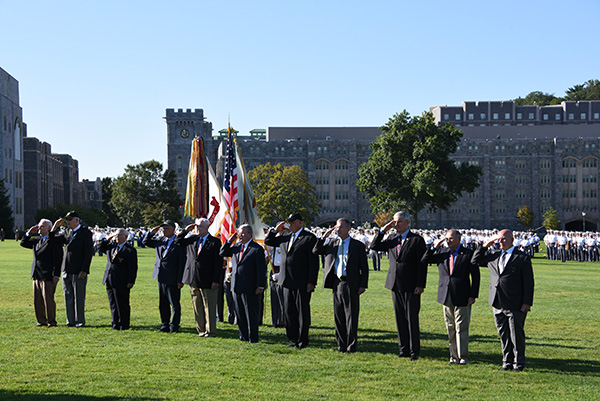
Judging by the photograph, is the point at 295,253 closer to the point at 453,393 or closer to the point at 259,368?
the point at 259,368

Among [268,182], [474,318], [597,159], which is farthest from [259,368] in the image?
[597,159]

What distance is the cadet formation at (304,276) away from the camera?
1030 cm

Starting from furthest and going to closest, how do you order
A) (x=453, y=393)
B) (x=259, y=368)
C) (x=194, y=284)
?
(x=194, y=284)
(x=259, y=368)
(x=453, y=393)

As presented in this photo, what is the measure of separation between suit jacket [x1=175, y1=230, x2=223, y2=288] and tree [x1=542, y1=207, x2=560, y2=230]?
99.7m

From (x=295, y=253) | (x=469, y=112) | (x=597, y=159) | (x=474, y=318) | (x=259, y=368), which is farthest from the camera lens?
(x=469, y=112)

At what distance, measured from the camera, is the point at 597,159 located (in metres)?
115

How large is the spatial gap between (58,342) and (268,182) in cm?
7599

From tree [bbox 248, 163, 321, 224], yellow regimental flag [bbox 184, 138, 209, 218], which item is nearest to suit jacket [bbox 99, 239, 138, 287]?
yellow regimental flag [bbox 184, 138, 209, 218]

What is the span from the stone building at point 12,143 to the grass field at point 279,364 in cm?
8195

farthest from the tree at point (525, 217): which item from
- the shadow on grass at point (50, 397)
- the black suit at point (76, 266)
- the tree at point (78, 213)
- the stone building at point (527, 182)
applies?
the shadow on grass at point (50, 397)

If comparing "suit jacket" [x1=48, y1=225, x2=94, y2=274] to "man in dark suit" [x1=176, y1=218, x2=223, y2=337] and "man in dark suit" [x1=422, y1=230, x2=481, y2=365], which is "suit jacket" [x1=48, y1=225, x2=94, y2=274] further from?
"man in dark suit" [x1=422, y1=230, x2=481, y2=365]

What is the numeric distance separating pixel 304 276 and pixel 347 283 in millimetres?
799

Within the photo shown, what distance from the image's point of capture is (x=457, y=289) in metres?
10.4

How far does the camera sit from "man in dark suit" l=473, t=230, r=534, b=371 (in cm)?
1009
